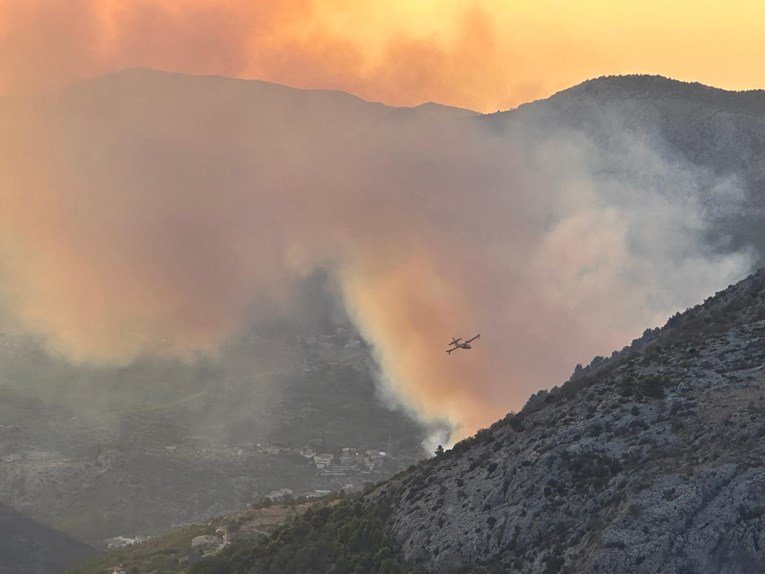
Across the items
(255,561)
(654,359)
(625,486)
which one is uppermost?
(255,561)

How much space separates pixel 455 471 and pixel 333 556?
60.5ft

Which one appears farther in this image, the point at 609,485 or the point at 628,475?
the point at 609,485

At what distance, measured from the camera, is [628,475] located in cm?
9406

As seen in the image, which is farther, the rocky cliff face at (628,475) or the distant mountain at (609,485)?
the distant mountain at (609,485)

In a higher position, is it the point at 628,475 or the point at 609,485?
the point at 609,485

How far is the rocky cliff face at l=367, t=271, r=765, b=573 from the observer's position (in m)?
82.1

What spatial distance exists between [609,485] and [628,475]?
2.05 meters

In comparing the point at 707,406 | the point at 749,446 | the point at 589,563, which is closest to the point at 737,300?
the point at 707,406

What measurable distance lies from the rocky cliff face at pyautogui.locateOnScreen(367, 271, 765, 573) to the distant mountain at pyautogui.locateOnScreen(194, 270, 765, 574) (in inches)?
5.7

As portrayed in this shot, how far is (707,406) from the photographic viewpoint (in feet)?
328

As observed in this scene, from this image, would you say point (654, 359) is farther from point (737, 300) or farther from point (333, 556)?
point (333, 556)

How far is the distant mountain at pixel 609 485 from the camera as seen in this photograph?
82500 mm

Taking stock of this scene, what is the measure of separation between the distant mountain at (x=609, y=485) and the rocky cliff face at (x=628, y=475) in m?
0.14

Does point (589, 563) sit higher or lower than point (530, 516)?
lower
